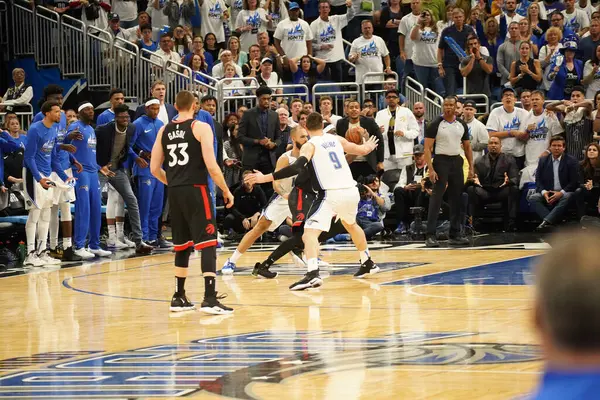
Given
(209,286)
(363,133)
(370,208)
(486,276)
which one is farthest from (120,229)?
(209,286)

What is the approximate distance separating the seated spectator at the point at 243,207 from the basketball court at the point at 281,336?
4474 mm

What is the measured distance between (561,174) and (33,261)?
850 centimetres

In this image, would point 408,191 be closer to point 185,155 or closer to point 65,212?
point 65,212

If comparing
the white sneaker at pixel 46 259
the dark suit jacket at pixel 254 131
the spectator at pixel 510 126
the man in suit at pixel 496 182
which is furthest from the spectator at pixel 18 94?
the spectator at pixel 510 126

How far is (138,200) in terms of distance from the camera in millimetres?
17484

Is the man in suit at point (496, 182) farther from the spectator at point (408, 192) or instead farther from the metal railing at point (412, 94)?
the metal railing at point (412, 94)

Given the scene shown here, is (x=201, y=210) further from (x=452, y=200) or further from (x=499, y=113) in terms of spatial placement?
(x=499, y=113)

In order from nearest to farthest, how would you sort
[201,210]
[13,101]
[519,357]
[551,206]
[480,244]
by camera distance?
[519,357], [201,210], [480,244], [551,206], [13,101]

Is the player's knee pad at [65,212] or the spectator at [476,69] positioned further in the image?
the spectator at [476,69]

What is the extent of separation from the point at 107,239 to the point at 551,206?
7.44m

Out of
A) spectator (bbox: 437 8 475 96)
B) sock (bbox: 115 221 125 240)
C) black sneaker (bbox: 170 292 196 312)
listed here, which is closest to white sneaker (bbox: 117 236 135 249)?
sock (bbox: 115 221 125 240)

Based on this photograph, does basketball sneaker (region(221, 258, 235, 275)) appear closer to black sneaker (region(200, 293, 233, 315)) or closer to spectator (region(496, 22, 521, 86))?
black sneaker (region(200, 293, 233, 315))

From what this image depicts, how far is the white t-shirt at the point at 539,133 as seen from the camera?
1870 cm

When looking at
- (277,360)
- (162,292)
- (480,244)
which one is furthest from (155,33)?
(277,360)
